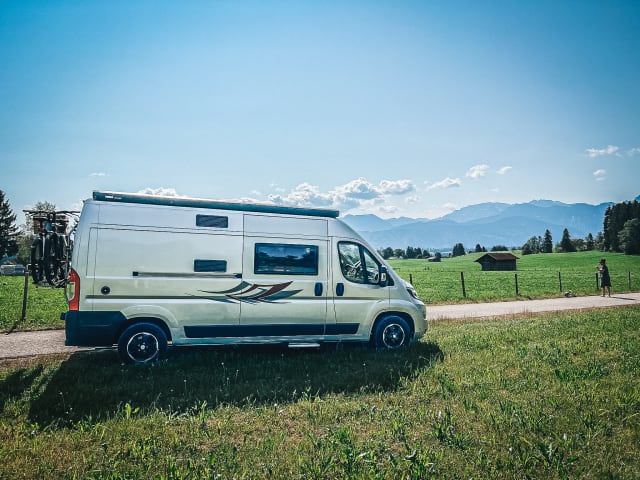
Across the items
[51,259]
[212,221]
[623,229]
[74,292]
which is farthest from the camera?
[623,229]

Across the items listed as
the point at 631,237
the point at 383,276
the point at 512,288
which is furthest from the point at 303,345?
the point at 631,237

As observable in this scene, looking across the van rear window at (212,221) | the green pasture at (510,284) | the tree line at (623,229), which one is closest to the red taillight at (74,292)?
the van rear window at (212,221)

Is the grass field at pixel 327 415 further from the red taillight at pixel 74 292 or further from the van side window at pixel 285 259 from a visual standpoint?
the van side window at pixel 285 259

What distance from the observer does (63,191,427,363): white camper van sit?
6535 mm

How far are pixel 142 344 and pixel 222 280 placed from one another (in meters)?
1.75

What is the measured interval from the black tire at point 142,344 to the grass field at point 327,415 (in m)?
0.29

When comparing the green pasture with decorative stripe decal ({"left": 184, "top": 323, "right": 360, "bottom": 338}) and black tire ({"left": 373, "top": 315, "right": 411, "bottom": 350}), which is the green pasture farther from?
decorative stripe decal ({"left": 184, "top": 323, "right": 360, "bottom": 338})

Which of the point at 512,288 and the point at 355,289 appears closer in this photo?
the point at 355,289

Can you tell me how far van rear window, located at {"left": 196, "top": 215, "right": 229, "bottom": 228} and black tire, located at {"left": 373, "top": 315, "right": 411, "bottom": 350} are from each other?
3.71 metres

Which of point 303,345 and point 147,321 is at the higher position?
point 147,321

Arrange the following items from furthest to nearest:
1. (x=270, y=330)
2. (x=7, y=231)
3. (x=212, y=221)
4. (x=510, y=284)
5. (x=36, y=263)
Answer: (x=7, y=231) → (x=510, y=284) → (x=36, y=263) → (x=270, y=330) → (x=212, y=221)

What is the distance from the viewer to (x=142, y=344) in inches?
267

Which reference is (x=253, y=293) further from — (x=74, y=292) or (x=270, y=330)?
(x=74, y=292)

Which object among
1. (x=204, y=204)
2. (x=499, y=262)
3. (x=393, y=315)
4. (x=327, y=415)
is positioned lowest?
(x=327, y=415)
